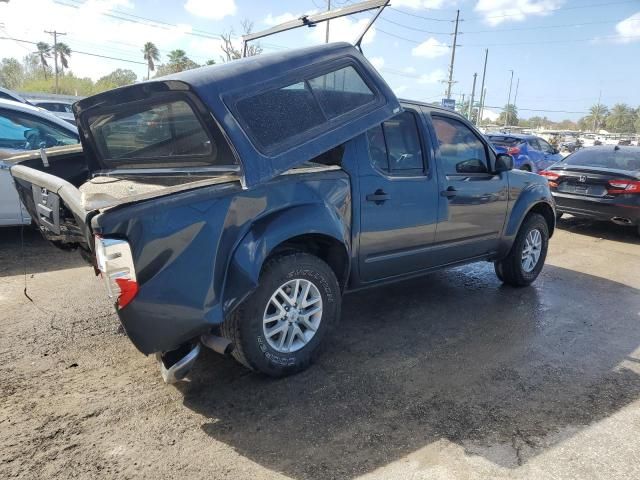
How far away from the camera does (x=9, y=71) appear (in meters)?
68.8

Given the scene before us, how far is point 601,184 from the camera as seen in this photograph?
8.55 meters

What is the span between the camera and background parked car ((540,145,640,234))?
27.3 feet

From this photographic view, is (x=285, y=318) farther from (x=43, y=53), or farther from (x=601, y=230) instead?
(x=43, y=53)

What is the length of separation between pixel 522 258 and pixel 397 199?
7.45 ft

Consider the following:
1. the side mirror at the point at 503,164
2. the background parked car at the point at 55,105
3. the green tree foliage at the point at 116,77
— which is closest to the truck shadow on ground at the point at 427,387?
the side mirror at the point at 503,164

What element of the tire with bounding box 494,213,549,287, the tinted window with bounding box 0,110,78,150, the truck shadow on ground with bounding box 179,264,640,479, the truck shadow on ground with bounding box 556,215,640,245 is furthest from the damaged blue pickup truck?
the truck shadow on ground with bounding box 556,215,640,245

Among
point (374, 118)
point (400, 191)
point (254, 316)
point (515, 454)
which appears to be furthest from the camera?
point (400, 191)

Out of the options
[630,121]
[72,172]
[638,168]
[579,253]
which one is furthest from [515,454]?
[630,121]

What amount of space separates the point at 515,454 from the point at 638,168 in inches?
310

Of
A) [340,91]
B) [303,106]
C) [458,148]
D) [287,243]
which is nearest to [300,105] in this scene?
[303,106]

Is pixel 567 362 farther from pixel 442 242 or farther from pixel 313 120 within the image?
pixel 313 120

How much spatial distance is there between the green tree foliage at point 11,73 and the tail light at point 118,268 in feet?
248

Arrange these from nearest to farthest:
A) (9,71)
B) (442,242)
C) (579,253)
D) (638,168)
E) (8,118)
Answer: (442,242)
(8,118)
(579,253)
(638,168)
(9,71)

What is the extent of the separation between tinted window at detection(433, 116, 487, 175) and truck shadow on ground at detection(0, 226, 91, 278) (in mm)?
3895
